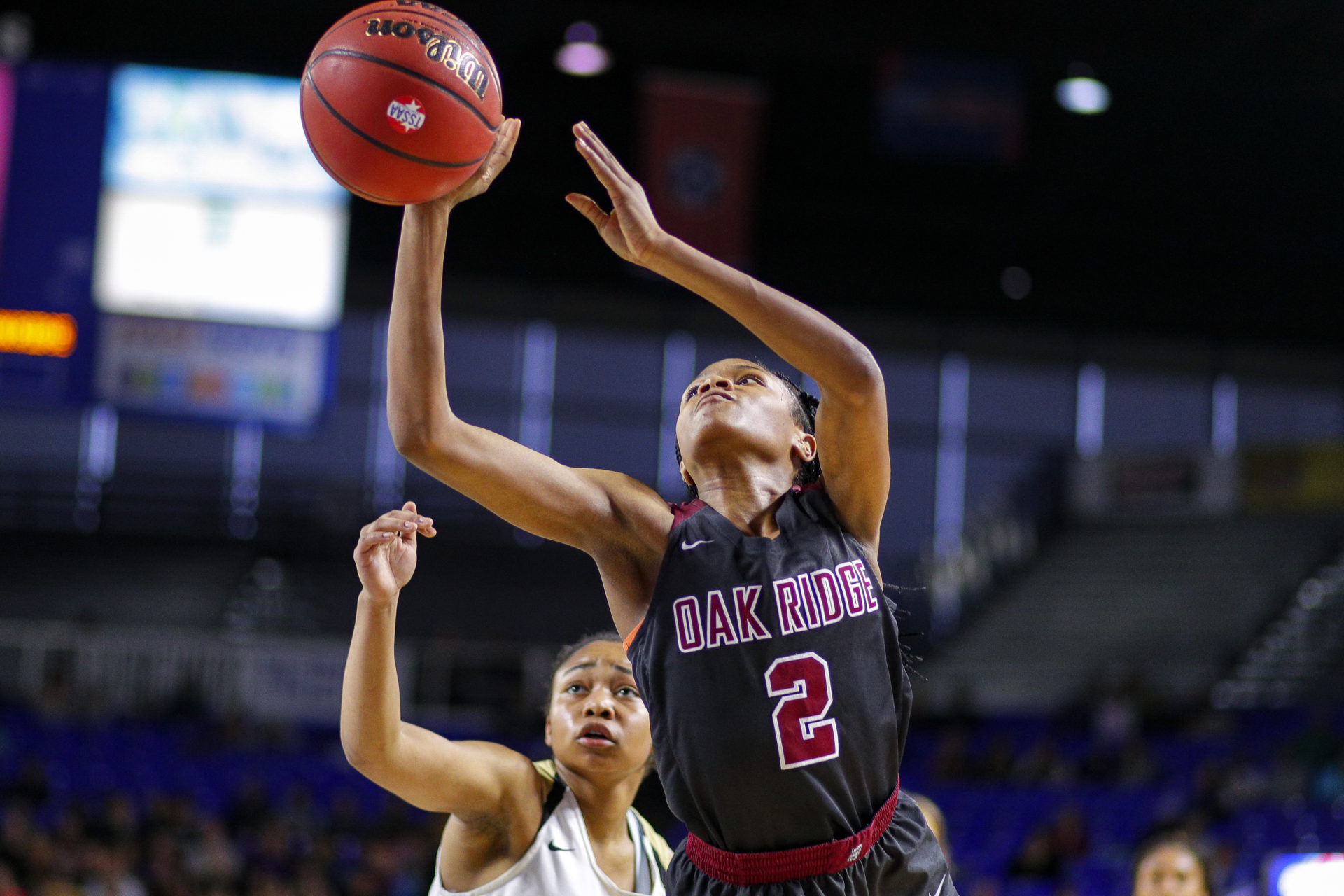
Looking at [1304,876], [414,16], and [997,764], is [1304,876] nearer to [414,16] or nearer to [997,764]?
[414,16]

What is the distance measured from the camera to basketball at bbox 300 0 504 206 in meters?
2.41

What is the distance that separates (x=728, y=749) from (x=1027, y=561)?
55.0ft

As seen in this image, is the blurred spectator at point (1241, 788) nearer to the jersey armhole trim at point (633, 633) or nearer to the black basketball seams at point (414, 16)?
the jersey armhole trim at point (633, 633)

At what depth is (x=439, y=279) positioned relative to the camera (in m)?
2.32

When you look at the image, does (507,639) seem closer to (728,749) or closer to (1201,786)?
(1201,786)

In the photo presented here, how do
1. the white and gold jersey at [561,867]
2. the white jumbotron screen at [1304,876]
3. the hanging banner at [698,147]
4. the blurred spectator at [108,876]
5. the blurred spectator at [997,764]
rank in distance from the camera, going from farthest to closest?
the blurred spectator at [997,764]
the hanging banner at [698,147]
the blurred spectator at [108,876]
the white jumbotron screen at [1304,876]
the white and gold jersey at [561,867]

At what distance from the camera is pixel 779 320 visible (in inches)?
87.0

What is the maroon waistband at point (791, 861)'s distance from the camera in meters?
2.19

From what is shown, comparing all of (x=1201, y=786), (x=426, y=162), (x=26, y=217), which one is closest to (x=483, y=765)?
(x=426, y=162)

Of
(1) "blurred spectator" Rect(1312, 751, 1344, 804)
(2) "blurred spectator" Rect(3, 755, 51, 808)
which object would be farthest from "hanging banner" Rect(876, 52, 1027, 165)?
(2) "blurred spectator" Rect(3, 755, 51, 808)

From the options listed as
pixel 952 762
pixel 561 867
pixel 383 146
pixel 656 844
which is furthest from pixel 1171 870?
pixel 952 762

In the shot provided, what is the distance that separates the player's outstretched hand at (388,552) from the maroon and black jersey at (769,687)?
399 mm

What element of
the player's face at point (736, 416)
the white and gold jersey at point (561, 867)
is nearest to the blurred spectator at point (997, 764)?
the white and gold jersey at point (561, 867)

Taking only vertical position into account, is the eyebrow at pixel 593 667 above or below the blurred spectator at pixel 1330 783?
above
